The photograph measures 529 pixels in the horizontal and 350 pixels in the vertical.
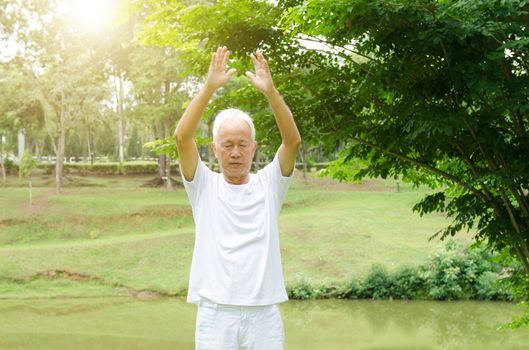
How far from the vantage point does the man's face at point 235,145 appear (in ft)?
8.79

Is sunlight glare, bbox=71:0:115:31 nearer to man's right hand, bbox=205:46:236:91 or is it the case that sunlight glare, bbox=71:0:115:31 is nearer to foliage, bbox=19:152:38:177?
foliage, bbox=19:152:38:177

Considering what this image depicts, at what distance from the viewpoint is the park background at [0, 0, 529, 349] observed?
5.73m

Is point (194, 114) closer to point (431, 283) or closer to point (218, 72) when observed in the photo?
point (218, 72)

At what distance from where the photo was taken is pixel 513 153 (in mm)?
6078

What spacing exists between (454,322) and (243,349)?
13344mm

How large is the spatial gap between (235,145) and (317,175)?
599 cm

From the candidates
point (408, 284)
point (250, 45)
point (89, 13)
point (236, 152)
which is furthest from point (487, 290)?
point (89, 13)

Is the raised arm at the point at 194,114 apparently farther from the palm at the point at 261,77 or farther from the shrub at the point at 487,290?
the shrub at the point at 487,290

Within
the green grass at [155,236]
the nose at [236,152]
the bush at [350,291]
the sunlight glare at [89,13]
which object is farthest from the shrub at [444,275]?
the sunlight glare at [89,13]

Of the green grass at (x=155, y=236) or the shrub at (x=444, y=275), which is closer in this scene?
the shrub at (x=444, y=275)

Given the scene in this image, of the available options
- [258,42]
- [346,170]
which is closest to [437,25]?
[258,42]

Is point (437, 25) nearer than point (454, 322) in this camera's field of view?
Yes

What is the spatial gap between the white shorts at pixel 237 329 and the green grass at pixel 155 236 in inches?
611

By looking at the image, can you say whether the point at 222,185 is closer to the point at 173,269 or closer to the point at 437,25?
the point at 437,25
